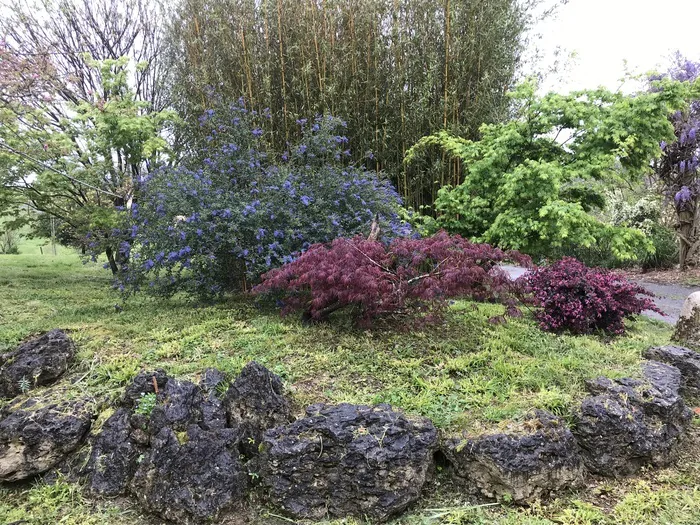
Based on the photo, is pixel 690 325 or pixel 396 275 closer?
pixel 396 275

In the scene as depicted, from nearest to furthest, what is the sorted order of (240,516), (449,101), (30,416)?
(240,516) → (30,416) → (449,101)

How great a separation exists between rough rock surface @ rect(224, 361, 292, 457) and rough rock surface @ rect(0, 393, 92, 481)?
87 cm

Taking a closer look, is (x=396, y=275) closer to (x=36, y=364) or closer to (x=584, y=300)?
(x=584, y=300)

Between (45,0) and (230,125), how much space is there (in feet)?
20.9

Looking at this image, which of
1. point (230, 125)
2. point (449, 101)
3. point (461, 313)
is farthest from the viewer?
point (449, 101)

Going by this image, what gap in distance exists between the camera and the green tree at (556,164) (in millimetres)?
4914

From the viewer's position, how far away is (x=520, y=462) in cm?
217

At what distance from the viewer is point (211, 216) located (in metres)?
4.39

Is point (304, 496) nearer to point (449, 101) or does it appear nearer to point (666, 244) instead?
point (449, 101)

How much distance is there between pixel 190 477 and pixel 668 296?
8164 mm

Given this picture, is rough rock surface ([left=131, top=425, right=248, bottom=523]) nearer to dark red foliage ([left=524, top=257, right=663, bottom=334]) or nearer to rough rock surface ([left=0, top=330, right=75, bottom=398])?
rough rock surface ([left=0, top=330, right=75, bottom=398])

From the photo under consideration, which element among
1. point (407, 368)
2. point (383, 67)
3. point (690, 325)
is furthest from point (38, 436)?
point (383, 67)

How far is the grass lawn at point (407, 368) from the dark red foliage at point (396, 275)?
1.12 ft

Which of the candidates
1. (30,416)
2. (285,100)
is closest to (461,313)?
(30,416)
